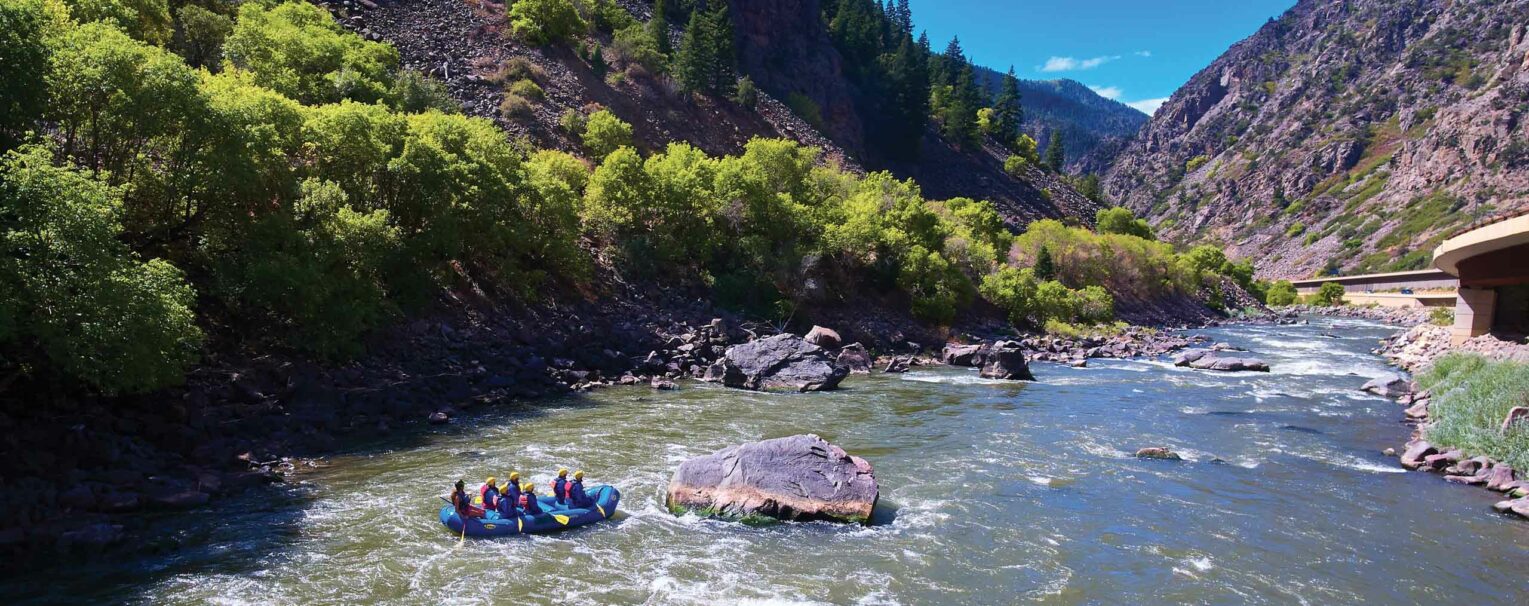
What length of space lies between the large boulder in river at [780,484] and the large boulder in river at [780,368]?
49.2ft

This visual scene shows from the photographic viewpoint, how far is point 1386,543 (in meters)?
14.8

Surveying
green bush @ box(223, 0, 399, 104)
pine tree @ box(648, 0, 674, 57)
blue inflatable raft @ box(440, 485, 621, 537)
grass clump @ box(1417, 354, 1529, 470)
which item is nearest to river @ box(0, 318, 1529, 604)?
blue inflatable raft @ box(440, 485, 621, 537)

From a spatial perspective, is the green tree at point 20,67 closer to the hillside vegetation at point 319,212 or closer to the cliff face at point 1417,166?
the hillside vegetation at point 319,212

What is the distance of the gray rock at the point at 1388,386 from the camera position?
31.0 meters

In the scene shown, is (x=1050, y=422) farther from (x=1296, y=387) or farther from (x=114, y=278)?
(x=114, y=278)

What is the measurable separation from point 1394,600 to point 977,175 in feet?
301

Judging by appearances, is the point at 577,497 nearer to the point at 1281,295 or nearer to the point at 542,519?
the point at 542,519

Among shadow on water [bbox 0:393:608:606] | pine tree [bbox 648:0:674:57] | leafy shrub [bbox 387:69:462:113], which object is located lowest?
shadow on water [bbox 0:393:608:606]

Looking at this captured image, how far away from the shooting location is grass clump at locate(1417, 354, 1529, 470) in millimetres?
19141

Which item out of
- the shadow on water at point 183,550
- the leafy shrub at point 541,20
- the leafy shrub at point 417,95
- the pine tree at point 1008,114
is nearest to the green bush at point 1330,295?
the pine tree at point 1008,114

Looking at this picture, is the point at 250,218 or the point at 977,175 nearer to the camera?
the point at 250,218

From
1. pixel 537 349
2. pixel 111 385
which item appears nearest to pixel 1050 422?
pixel 537 349

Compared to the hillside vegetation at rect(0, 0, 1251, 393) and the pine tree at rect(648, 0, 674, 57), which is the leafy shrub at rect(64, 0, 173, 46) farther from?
the pine tree at rect(648, 0, 674, 57)

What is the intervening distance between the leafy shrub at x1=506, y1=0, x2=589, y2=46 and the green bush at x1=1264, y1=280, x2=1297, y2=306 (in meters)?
117
